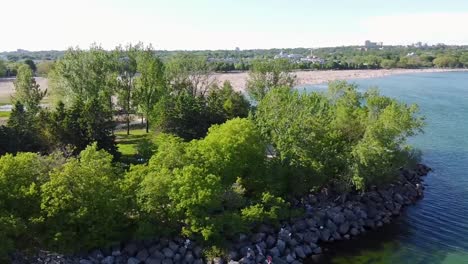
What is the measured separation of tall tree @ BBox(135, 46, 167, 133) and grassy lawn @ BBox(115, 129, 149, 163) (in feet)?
7.73

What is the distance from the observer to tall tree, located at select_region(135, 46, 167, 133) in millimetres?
64688

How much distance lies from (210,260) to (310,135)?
52.1 ft

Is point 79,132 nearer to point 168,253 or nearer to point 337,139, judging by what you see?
point 168,253

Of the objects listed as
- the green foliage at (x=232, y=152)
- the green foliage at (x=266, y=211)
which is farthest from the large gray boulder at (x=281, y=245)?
the green foliage at (x=232, y=152)

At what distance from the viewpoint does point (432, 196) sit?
49.6 metres

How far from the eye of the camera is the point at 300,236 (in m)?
37.2

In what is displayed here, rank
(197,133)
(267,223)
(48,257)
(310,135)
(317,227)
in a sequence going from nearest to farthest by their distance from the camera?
(48,257), (267,223), (317,227), (310,135), (197,133)

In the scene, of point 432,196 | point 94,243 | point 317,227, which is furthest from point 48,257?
point 432,196

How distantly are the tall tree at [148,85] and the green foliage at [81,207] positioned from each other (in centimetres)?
3287

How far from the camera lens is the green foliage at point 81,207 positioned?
2995 centimetres

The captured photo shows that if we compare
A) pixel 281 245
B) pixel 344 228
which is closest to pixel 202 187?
pixel 281 245

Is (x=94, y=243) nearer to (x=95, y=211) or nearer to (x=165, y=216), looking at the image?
(x=95, y=211)

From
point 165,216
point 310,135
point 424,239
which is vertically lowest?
point 424,239

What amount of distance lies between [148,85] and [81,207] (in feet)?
120
